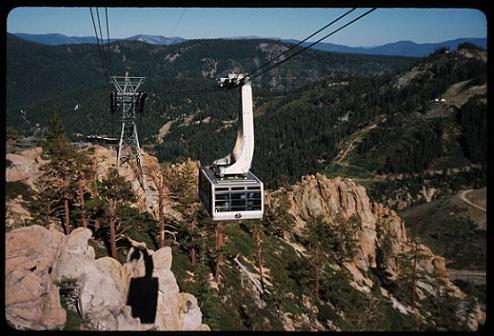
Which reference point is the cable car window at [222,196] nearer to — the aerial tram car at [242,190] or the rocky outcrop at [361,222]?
the aerial tram car at [242,190]

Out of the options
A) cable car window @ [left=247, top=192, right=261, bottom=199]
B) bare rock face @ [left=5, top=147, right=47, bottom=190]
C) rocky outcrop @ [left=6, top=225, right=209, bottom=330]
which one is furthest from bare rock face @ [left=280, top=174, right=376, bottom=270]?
cable car window @ [left=247, top=192, right=261, bottom=199]

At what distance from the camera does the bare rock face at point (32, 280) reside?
15.7 m

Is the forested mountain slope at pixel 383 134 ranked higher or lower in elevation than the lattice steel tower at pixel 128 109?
lower

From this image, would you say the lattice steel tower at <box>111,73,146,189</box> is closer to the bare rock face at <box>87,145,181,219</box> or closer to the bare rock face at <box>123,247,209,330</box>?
the bare rock face at <box>87,145,181,219</box>

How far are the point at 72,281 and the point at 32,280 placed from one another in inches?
86.8

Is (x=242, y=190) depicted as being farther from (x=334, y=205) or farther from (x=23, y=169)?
(x=334, y=205)

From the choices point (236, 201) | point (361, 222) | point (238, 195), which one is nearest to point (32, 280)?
point (236, 201)

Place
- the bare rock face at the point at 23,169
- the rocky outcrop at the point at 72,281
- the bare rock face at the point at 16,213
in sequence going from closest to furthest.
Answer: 1. the rocky outcrop at the point at 72,281
2. the bare rock face at the point at 16,213
3. the bare rock face at the point at 23,169

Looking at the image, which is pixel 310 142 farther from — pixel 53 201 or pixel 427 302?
pixel 53 201

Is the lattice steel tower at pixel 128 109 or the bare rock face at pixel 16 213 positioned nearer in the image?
the bare rock face at pixel 16 213

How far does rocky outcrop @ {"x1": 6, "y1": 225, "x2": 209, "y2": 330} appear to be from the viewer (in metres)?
16.2

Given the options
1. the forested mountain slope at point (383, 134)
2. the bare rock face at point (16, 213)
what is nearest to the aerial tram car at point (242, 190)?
the bare rock face at point (16, 213)
